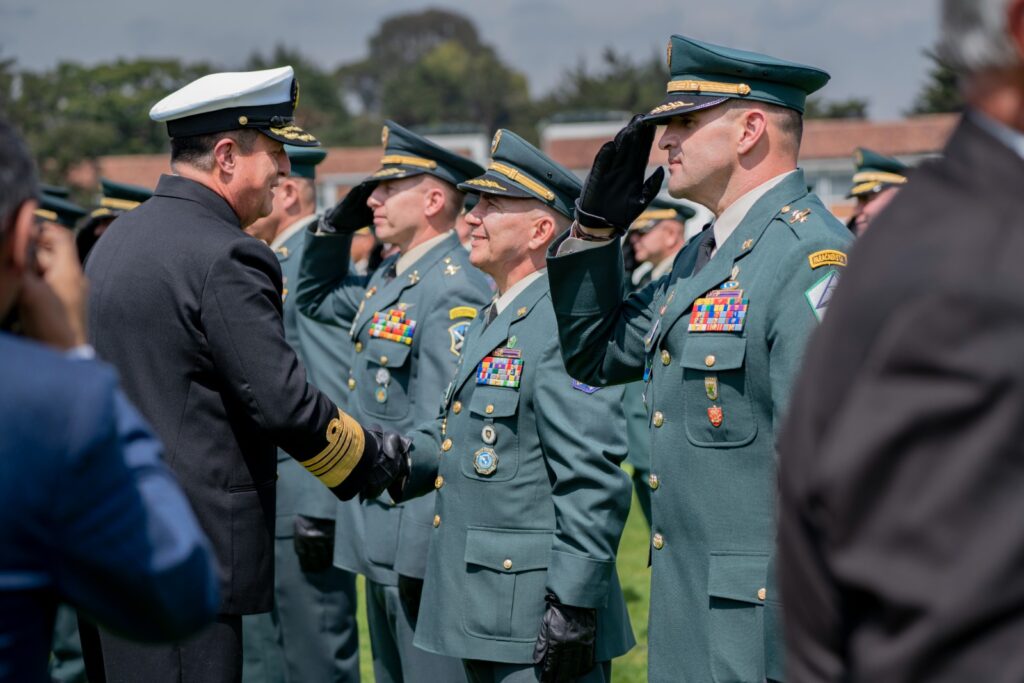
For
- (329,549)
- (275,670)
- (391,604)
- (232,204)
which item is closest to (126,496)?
(232,204)

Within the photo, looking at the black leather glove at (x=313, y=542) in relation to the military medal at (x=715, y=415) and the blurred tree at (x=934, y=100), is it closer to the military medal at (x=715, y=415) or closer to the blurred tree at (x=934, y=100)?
the military medal at (x=715, y=415)

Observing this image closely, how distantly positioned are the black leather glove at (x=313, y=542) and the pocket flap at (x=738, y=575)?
340cm

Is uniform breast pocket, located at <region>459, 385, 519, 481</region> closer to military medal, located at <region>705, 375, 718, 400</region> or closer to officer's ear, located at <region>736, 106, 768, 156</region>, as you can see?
military medal, located at <region>705, 375, 718, 400</region>

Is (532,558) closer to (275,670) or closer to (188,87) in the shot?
(188,87)

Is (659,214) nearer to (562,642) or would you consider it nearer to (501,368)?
(501,368)

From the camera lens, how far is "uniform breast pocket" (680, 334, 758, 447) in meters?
3.26

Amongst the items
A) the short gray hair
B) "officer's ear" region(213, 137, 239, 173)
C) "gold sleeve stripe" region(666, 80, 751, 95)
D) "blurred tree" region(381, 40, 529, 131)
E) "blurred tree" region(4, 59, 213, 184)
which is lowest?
"blurred tree" region(381, 40, 529, 131)

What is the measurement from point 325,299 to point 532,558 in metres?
2.91

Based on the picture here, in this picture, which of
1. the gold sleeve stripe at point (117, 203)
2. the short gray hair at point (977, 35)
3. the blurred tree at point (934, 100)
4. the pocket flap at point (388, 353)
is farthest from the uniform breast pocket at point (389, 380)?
the blurred tree at point (934, 100)

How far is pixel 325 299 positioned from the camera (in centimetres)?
679

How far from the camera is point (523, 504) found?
4289mm

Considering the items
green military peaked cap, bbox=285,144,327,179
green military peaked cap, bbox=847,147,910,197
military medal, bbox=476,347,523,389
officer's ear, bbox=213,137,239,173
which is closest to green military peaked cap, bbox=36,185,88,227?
green military peaked cap, bbox=285,144,327,179

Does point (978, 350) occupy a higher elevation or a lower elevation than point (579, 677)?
higher

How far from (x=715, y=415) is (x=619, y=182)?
723 mm
